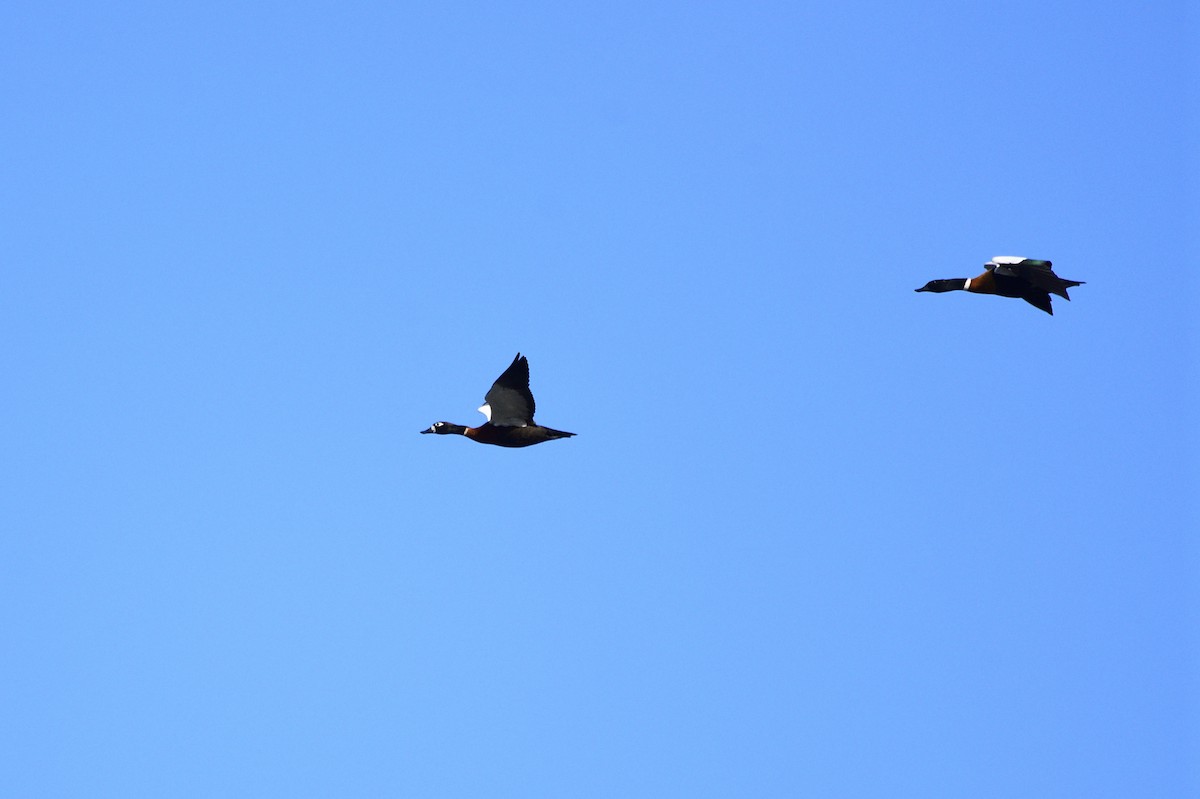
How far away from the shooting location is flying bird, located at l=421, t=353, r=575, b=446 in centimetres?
4362

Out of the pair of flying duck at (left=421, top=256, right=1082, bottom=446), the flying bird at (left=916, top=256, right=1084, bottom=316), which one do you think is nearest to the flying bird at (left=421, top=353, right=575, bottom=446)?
the pair of flying duck at (left=421, top=256, right=1082, bottom=446)

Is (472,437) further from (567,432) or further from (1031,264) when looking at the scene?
(1031,264)

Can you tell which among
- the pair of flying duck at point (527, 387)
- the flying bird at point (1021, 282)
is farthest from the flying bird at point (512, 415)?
the flying bird at point (1021, 282)

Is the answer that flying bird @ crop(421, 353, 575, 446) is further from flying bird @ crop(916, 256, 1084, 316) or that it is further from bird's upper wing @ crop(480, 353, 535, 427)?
flying bird @ crop(916, 256, 1084, 316)

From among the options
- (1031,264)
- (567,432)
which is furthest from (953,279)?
(567,432)

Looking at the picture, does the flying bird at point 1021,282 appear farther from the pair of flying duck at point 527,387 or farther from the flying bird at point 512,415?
the flying bird at point 512,415

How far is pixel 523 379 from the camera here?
43.7 m

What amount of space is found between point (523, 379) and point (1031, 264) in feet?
44.9

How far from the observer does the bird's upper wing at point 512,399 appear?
43.6 metres

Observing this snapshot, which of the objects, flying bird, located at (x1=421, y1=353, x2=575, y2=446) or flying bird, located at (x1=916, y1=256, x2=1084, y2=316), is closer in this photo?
flying bird, located at (x1=916, y1=256, x2=1084, y2=316)

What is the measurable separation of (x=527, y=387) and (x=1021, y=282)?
13350mm

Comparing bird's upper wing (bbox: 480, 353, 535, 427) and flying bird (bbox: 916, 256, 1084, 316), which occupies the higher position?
flying bird (bbox: 916, 256, 1084, 316)

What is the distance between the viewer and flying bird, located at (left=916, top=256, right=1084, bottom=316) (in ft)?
130

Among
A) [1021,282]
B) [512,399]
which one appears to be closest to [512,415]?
[512,399]
